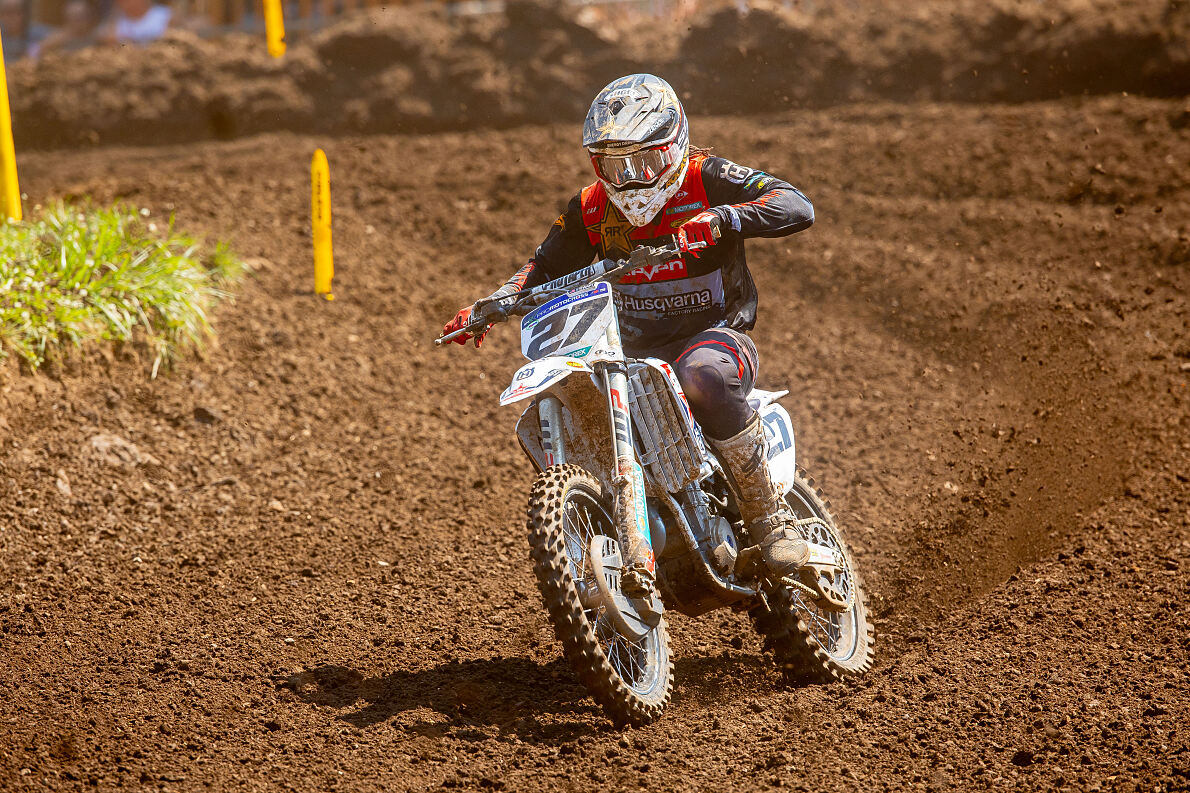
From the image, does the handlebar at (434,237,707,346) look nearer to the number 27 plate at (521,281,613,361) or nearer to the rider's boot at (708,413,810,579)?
the number 27 plate at (521,281,613,361)

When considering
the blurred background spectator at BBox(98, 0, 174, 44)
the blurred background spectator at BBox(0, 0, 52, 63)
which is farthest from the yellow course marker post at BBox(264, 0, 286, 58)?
the blurred background spectator at BBox(0, 0, 52, 63)

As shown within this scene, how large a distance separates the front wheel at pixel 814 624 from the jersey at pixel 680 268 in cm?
94

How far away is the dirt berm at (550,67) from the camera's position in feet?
40.3

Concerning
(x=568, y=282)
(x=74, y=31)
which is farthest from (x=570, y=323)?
(x=74, y=31)

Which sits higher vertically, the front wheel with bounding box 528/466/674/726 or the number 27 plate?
the number 27 plate

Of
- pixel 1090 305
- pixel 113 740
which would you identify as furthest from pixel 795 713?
pixel 1090 305

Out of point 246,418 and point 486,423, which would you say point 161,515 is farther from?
point 486,423

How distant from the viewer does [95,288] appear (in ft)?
23.2

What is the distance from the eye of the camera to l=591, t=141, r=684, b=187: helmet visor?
436cm

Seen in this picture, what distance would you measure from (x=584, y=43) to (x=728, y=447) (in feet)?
32.7

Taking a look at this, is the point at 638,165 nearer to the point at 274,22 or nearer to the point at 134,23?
the point at 274,22

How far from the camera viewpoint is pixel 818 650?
4688 mm

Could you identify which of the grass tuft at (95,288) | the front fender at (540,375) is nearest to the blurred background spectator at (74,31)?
the grass tuft at (95,288)

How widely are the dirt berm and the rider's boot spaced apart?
28.6 ft
